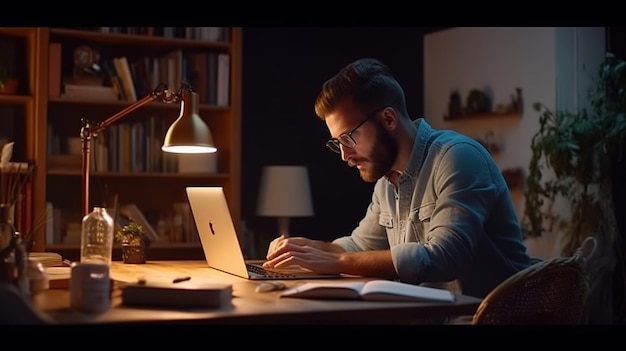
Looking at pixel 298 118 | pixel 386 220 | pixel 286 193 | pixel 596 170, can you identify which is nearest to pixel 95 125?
pixel 386 220

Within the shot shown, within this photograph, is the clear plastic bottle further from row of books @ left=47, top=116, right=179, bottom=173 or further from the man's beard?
row of books @ left=47, top=116, right=179, bottom=173

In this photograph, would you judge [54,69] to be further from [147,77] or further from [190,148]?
[190,148]

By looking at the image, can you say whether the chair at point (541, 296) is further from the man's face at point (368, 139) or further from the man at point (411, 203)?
the man's face at point (368, 139)

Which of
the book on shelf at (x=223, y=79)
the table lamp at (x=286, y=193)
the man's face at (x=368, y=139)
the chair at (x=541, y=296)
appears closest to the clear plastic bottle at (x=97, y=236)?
the man's face at (x=368, y=139)

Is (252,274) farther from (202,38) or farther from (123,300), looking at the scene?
(202,38)

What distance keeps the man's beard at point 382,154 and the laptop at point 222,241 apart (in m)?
0.42

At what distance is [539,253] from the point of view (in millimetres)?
4809

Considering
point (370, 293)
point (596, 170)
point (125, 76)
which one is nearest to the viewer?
point (370, 293)

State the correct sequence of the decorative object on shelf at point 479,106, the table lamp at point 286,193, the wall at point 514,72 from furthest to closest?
1. the decorative object on shelf at point 479,106
2. the wall at point 514,72
3. the table lamp at point 286,193

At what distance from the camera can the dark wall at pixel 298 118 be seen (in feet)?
16.1

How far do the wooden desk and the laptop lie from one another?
0.98ft

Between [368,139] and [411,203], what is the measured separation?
0.79ft

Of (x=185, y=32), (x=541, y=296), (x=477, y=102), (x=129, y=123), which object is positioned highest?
(x=185, y=32)

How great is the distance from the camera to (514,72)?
4.97 meters
